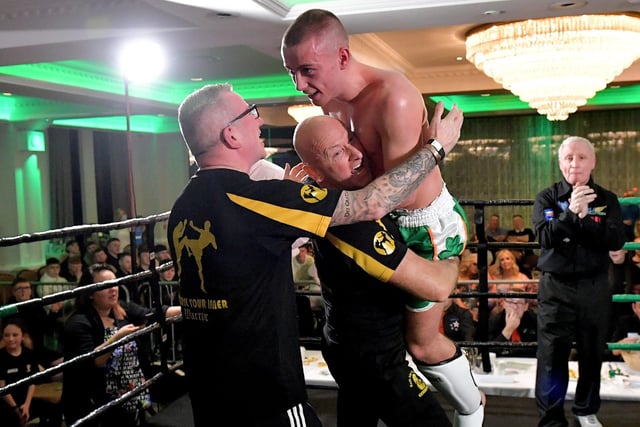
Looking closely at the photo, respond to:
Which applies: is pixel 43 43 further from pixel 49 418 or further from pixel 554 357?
pixel 554 357

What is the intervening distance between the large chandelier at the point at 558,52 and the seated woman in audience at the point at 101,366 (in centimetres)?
329

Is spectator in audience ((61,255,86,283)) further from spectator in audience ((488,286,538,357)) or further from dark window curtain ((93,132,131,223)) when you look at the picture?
spectator in audience ((488,286,538,357))

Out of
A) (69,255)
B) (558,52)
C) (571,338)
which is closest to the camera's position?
(571,338)

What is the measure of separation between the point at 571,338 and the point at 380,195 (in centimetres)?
176

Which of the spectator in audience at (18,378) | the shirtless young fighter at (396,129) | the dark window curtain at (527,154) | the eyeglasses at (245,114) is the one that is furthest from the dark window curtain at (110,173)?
the eyeglasses at (245,114)

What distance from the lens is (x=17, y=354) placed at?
3926 millimetres

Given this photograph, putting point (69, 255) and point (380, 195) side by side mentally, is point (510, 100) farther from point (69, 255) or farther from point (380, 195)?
point (380, 195)

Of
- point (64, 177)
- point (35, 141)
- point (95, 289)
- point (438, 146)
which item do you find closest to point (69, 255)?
point (35, 141)

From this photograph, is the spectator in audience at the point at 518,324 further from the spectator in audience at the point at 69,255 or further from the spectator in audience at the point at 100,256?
the spectator in audience at the point at 69,255

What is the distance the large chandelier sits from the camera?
468 centimetres

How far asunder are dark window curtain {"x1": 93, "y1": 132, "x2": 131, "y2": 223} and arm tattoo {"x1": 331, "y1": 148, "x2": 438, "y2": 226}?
374 inches

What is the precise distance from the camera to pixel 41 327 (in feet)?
14.2

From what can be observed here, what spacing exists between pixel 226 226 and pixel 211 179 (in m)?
0.13

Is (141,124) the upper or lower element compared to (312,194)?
upper
